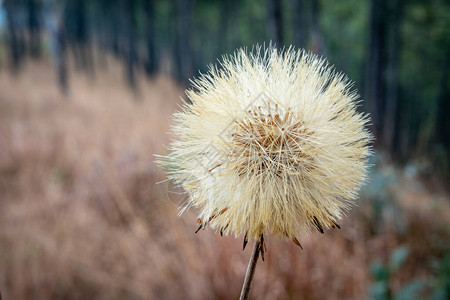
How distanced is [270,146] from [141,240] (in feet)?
9.01

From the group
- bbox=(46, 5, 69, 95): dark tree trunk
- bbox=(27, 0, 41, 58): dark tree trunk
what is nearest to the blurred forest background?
bbox=(46, 5, 69, 95): dark tree trunk

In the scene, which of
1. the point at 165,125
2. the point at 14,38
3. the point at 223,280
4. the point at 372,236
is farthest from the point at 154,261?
the point at 14,38

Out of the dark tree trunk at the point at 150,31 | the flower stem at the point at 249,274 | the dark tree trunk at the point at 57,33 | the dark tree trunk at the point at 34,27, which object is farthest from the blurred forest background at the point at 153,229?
the dark tree trunk at the point at 34,27

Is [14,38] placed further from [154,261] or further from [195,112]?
[195,112]

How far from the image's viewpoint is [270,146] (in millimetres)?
650

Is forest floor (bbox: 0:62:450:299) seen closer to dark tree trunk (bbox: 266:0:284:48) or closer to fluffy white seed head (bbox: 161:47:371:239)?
fluffy white seed head (bbox: 161:47:371:239)

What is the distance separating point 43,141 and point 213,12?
21.6 m

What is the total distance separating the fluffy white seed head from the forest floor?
1.42 ft

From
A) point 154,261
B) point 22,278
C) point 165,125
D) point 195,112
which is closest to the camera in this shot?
point 195,112

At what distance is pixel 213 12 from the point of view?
79.7 feet

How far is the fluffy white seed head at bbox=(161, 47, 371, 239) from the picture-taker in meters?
0.54

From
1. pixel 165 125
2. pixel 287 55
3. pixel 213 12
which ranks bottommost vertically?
pixel 165 125

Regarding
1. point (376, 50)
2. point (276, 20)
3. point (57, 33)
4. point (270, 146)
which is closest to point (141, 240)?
point (276, 20)

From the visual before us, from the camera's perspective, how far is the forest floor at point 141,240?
7.98 ft
